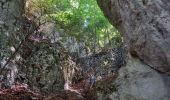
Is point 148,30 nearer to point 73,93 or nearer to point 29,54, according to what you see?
point 73,93

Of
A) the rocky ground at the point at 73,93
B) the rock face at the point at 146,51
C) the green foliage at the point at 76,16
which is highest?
the green foliage at the point at 76,16

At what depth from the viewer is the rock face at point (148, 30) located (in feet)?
20.0

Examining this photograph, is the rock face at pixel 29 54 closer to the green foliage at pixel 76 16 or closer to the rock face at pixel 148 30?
the green foliage at pixel 76 16

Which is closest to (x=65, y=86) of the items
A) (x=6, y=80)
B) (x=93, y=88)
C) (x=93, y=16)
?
(x=6, y=80)

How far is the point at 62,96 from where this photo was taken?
728cm

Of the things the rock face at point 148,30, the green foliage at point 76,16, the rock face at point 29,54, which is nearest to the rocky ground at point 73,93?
the rock face at point 148,30

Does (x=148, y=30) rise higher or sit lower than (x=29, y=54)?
lower

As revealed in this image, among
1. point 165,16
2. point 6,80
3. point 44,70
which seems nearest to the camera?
point 165,16

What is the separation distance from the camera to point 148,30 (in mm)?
6293

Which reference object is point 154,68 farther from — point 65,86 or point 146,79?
point 65,86

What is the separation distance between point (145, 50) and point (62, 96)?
6.98 feet

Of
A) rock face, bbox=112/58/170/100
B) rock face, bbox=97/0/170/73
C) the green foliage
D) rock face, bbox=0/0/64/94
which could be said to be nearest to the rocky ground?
rock face, bbox=112/58/170/100

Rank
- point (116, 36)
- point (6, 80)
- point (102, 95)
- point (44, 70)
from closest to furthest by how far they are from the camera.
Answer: point (102, 95), point (6, 80), point (44, 70), point (116, 36)

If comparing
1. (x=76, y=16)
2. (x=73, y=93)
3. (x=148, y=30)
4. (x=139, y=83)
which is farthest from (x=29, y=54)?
(x=148, y=30)
